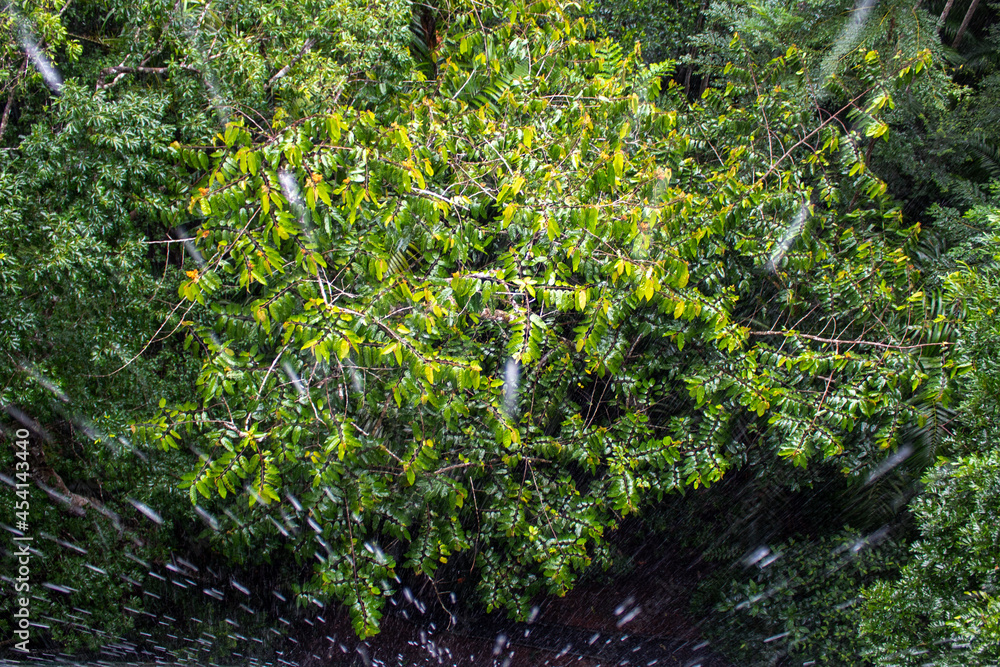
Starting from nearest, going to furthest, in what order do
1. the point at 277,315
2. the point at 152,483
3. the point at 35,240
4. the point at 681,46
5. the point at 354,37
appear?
the point at 277,315, the point at 35,240, the point at 354,37, the point at 152,483, the point at 681,46

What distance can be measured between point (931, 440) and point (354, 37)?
3.87m

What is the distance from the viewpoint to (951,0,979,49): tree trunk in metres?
4.99

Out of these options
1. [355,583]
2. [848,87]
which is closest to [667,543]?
[355,583]

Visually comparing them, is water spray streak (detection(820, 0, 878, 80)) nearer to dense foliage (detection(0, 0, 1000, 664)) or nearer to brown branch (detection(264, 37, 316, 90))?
dense foliage (detection(0, 0, 1000, 664))

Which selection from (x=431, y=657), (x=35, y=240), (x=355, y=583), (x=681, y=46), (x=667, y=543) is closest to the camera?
(x=35, y=240)

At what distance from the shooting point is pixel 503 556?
15.8 ft

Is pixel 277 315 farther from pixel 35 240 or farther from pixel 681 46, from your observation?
pixel 681 46

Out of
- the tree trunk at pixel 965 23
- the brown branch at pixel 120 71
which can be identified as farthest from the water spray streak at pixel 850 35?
the brown branch at pixel 120 71

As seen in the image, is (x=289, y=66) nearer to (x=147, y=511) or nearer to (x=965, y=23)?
(x=147, y=511)

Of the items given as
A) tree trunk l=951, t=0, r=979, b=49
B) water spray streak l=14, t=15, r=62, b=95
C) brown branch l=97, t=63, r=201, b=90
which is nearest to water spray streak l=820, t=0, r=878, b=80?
tree trunk l=951, t=0, r=979, b=49

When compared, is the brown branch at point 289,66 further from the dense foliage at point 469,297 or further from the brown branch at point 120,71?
the brown branch at point 120,71

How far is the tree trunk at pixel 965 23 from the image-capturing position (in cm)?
499

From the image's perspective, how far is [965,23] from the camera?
5133mm

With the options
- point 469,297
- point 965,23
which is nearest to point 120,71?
point 469,297
